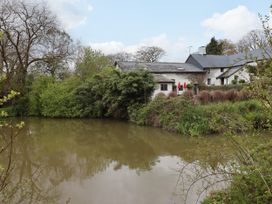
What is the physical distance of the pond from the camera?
5.57m

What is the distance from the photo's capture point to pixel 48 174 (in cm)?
787

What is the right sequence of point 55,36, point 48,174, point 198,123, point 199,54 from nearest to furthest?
point 48,174, point 198,123, point 55,36, point 199,54

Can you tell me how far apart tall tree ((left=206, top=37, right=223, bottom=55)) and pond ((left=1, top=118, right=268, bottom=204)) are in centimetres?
2754

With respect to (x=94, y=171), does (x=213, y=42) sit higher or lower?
higher

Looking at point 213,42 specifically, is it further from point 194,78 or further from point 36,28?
point 36,28

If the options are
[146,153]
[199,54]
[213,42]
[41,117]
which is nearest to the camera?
[146,153]

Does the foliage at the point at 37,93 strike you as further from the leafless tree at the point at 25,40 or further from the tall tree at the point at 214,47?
the tall tree at the point at 214,47

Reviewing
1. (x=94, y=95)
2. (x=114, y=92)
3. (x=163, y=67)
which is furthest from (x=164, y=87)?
(x=94, y=95)

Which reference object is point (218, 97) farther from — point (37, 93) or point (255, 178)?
point (37, 93)

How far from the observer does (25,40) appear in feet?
80.0

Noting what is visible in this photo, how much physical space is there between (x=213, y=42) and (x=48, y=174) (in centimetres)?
3569

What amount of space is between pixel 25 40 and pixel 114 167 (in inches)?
793

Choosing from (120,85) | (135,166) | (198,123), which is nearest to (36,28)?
(120,85)

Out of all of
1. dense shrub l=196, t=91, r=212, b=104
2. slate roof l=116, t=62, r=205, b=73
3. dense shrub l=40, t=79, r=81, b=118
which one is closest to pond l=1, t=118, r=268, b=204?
dense shrub l=196, t=91, r=212, b=104
